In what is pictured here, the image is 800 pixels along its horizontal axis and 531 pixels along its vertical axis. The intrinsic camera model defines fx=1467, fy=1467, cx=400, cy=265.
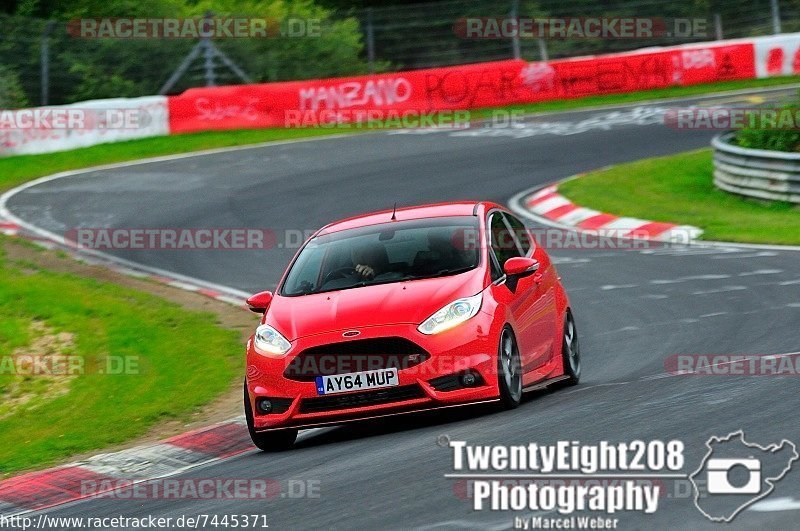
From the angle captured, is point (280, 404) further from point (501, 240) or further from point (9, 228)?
point (9, 228)

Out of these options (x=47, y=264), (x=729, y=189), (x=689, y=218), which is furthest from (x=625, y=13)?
(x=47, y=264)

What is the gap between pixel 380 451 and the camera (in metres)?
8.54

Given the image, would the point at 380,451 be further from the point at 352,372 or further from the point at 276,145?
the point at 276,145

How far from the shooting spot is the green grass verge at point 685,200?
19203 millimetres

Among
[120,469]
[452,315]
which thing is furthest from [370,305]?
[120,469]

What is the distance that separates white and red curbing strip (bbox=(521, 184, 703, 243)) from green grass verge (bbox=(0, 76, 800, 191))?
29.2 feet

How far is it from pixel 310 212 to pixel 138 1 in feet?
64.8

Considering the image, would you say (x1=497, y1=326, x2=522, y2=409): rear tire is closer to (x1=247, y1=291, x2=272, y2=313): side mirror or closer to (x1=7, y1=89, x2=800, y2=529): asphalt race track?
(x1=7, y1=89, x2=800, y2=529): asphalt race track

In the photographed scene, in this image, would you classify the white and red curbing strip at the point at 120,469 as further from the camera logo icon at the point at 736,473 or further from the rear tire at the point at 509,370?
the camera logo icon at the point at 736,473

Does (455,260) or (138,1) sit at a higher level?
(138,1)

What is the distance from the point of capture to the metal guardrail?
20953 millimetres

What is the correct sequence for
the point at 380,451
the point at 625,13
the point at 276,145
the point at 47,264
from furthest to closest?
the point at 625,13
the point at 276,145
the point at 47,264
the point at 380,451

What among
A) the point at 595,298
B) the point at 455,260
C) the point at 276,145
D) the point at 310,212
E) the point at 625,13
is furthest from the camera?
the point at 625,13

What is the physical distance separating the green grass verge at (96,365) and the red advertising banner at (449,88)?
566 inches
